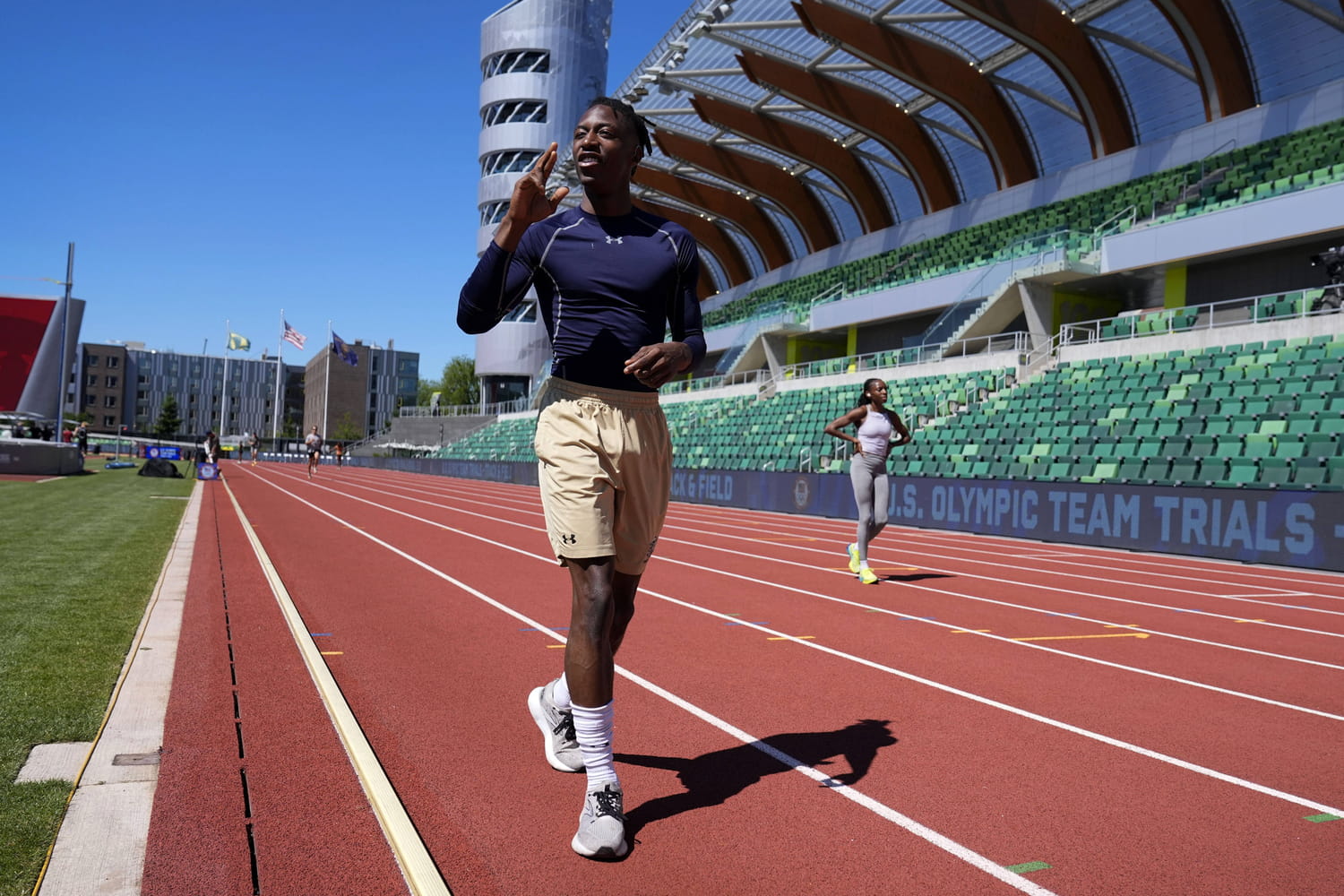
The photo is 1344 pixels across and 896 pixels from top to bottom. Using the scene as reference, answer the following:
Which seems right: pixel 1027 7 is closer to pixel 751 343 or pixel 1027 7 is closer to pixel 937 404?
pixel 937 404

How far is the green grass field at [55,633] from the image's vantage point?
9.61 feet

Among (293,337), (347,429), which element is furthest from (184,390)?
(293,337)

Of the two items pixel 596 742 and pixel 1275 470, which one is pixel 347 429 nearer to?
pixel 1275 470

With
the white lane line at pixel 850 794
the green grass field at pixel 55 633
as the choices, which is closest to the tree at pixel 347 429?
the green grass field at pixel 55 633

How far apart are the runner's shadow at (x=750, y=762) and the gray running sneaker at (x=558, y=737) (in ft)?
0.79

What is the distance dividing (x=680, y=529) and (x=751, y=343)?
82.2 ft

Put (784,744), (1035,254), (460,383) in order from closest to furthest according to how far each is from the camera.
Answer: (784,744) < (1035,254) < (460,383)

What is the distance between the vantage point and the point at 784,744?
410cm

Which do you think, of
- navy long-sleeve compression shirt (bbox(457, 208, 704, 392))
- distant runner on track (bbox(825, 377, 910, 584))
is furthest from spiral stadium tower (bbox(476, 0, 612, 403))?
navy long-sleeve compression shirt (bbox(457, 208, 704, 392))

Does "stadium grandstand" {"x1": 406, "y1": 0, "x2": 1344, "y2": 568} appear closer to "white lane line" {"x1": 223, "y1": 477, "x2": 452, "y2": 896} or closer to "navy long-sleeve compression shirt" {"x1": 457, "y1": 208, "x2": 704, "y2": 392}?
"navy long-sleeve compression shirt" {"x1": 457, "y1": 208, "x2": 704, "y2": 392}

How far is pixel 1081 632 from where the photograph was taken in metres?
7.19

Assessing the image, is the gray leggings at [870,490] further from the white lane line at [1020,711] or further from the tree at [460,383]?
the tree at [460,383]

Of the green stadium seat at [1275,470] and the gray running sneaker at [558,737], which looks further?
the green stadium seat at [1275,470]

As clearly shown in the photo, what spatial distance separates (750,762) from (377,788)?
141 cm
